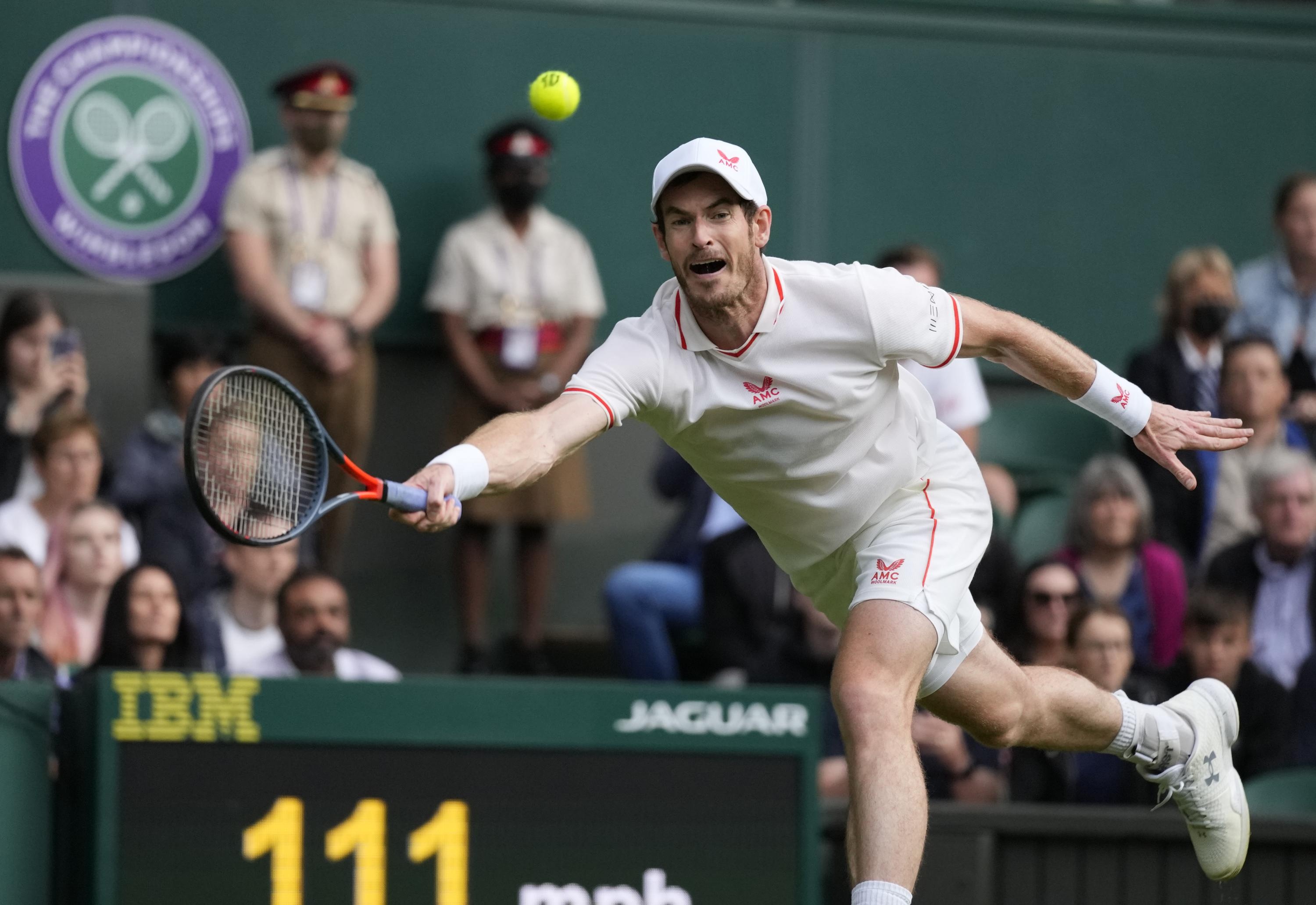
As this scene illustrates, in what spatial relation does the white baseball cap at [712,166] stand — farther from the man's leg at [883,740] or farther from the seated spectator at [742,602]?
the seated spectator at [742,602]

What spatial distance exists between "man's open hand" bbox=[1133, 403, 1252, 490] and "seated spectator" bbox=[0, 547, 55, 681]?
4016 mm

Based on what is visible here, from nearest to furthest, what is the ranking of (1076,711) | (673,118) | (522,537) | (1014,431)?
(1076,711), (522,537), (1014,431), (673,118)

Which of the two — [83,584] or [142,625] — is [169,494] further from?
[142,625]

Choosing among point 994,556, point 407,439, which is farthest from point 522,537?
point 994,556

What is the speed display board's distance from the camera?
6027 mm

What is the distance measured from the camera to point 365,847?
611 cm

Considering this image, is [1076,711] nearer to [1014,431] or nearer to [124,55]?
[1014,431]

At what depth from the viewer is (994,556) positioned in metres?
8.32

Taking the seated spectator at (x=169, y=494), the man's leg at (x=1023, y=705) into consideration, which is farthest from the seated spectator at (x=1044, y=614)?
the seated spectator at (x=169, y=494)

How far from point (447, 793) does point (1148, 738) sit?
2.08 m

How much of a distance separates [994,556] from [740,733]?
2.23 metres

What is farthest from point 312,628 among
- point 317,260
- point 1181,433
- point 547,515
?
point 1181,433

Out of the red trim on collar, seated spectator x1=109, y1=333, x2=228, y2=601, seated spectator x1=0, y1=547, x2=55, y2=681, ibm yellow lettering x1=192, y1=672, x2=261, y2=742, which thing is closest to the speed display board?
ibm yellow lettering x1=192, y1=672, x2=261, y2=742

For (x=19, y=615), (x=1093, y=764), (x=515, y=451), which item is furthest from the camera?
(x=1093, y=764)
